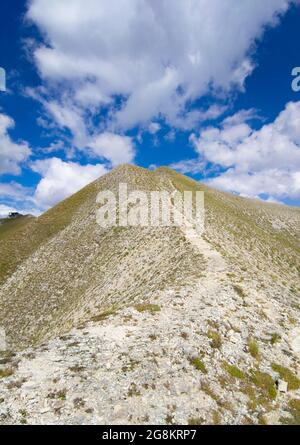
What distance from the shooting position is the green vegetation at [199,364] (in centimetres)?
1378

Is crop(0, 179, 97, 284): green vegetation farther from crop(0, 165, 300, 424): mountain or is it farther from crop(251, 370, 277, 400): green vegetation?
crop(251, 370, 277, 400): green vegetation

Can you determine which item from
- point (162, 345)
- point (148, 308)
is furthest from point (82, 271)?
point (162, 345)

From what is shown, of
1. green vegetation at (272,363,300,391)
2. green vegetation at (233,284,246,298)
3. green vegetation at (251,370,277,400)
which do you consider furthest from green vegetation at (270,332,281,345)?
green vegetation at (233,284,246,298)

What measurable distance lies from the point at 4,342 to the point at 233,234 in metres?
38.2

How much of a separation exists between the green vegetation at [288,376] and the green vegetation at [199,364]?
14.1 ft

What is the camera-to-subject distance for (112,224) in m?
53.3

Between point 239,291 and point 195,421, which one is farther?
point 239,291

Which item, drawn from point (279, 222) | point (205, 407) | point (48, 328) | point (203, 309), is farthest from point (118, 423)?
point (279, 222)

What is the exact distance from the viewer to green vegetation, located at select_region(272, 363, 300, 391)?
47.0 feet

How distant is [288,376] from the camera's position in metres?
14.8

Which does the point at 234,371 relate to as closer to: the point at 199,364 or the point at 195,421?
the point at 199,364

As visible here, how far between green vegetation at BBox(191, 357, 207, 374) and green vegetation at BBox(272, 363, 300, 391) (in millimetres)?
4295

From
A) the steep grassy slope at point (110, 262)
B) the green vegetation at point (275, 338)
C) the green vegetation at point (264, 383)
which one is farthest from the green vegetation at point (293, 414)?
the steep grassy slope at point (110, 262)

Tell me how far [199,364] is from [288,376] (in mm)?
4957
